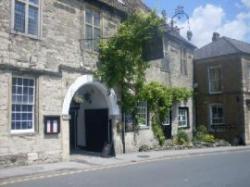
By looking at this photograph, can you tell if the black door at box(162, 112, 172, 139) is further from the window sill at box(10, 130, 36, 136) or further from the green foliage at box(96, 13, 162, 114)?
the window sill at box(10, 130, 36, 136)

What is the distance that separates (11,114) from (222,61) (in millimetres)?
19522

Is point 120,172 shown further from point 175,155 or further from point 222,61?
point 222,61

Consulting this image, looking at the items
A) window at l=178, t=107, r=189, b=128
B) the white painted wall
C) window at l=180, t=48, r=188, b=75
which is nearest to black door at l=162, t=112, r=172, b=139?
window at l=178, t=107, r=189, b=128

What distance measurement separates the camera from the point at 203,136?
2686 centimetres

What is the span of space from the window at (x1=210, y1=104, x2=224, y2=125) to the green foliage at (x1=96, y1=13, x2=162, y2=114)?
468 inches

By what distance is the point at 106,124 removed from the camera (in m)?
19.8

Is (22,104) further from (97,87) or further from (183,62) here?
(183,62)

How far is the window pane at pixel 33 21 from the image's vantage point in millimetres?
15438

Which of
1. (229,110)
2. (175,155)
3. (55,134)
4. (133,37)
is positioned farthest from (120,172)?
(229,110)

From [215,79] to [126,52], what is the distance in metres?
13.2

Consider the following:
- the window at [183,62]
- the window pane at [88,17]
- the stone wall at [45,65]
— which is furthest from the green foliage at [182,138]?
the window pane at [88,17]

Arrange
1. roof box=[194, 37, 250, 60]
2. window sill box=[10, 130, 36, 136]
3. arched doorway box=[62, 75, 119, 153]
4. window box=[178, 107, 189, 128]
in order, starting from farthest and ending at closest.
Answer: roof box=[194, 37, 250, 60]
window box=[178, 107, 189, 128]
arched doorway box=[62, 75, 119, 153]
window sill box=[10, 130, 36, 136]

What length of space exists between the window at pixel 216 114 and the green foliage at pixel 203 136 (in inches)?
75.6

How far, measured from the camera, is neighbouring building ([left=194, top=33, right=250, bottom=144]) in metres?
28.4
